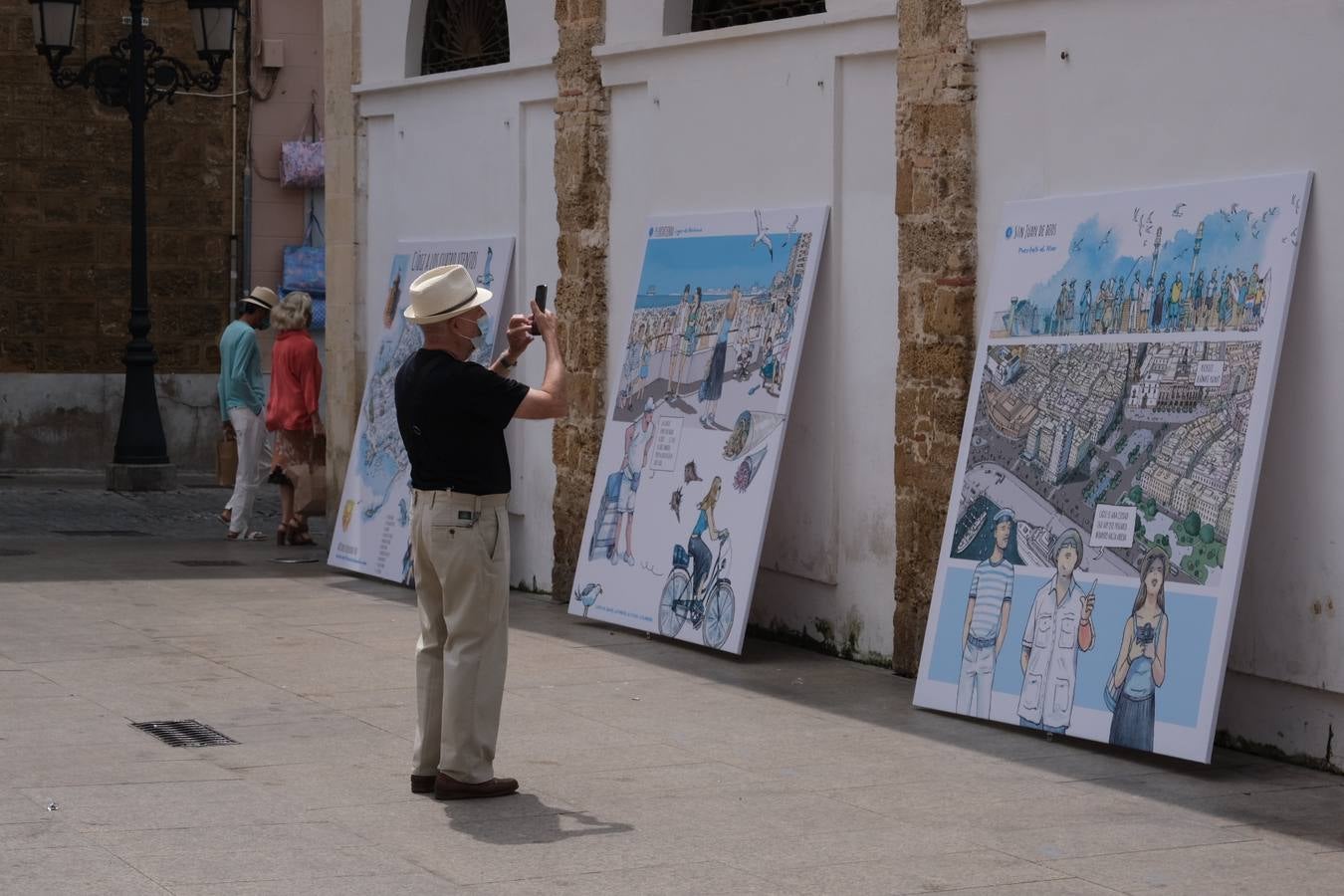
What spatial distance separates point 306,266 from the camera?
22312mm

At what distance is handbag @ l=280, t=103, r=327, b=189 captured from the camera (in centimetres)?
2202

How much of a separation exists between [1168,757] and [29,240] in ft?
52.6

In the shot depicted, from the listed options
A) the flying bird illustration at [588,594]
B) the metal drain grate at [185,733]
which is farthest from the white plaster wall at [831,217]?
the metal drain grate at [185,733]

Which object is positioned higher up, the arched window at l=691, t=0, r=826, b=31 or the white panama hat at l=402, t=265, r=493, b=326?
the arched window at l=691, t=0, r=826, b=31

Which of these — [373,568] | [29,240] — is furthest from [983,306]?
[29,240]

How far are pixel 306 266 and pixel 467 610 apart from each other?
16005 mm

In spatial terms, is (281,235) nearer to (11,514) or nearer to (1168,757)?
(11,514)

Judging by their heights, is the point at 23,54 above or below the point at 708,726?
above

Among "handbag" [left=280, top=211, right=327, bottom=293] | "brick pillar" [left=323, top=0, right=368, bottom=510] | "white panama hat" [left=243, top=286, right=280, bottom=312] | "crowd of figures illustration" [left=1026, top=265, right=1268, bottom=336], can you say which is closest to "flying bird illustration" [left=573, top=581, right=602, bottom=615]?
"crowd of figures illustration" [left=1026, top=265, right=1268, bottom=336]

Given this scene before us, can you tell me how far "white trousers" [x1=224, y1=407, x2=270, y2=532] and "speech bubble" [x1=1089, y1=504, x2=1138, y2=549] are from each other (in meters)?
8.27

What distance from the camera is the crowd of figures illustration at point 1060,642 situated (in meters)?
7.49

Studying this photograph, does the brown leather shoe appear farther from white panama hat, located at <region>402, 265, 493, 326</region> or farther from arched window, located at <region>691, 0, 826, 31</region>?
arched window, located at <region>691, 0, 826, 31</region>

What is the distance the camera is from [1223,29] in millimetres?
7742

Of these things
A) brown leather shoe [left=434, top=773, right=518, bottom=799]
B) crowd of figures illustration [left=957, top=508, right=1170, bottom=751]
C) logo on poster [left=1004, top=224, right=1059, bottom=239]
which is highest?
logo on poster [left=1004, top=224, right=1059, bottom=239]
